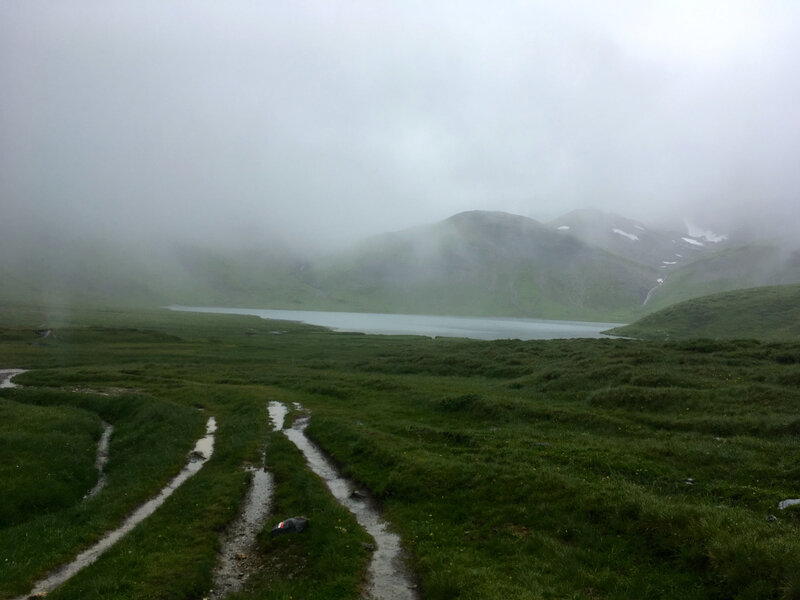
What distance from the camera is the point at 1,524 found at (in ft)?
78.8

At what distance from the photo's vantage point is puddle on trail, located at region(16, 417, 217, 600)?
18.0m

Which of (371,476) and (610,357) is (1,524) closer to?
(371,476)

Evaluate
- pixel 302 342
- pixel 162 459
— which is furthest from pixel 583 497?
pixel 302 342

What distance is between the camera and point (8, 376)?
7200 centimetres

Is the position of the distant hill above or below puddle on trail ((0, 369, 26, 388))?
above

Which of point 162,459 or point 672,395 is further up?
point 672,395

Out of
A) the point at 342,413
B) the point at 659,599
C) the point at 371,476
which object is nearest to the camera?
the point at 659,599

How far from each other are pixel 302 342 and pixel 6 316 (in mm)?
109742

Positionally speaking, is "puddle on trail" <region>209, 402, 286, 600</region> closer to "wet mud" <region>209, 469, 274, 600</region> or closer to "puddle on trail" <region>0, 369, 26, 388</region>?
"wet mud" <region>209, 469, 274, 600</region>

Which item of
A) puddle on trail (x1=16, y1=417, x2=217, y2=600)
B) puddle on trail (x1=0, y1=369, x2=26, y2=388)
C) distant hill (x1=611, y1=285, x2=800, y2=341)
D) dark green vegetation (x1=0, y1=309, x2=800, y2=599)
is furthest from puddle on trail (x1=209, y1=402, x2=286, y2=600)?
distant hill (x1=611, y1=285, x2=800, y2=341)

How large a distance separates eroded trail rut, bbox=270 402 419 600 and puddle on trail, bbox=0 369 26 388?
172 ft

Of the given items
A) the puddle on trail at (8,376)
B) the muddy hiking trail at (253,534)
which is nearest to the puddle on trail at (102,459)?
the muddy hiking trail at (253,534)

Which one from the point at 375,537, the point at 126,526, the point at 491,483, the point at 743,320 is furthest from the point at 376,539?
the point at 743,320

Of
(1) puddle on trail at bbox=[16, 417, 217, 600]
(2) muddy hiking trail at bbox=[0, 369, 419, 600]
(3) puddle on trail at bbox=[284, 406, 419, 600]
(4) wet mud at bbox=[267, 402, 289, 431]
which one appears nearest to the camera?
(3) puddle on trail at bbox=[284, 406, 419, 600]
